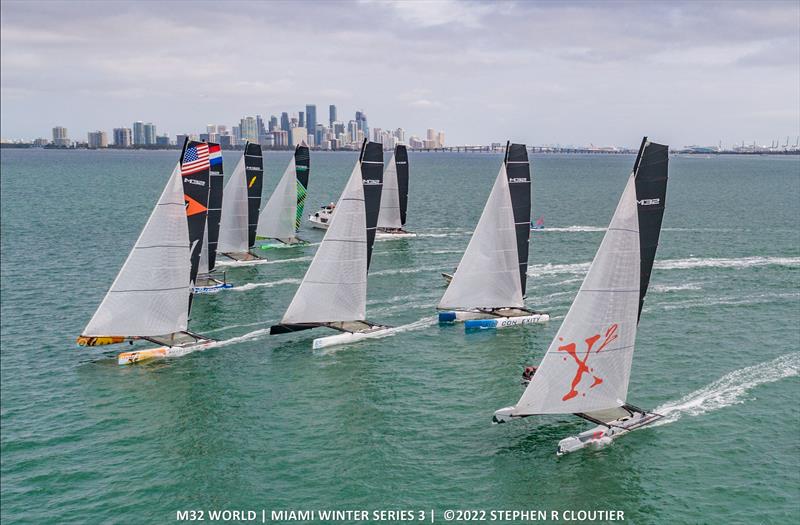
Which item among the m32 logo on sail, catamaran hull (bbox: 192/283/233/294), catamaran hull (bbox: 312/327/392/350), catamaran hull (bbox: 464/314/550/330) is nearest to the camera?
the m32 logo on sail

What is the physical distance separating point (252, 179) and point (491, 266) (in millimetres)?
33639

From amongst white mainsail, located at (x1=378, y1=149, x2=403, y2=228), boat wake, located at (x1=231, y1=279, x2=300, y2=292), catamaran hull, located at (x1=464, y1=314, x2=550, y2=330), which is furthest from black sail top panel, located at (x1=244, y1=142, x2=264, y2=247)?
catamaran hull, located at (x1=464, y1=314, x2=550, y2=330)

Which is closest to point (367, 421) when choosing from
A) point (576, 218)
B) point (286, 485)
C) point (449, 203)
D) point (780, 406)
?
point (286, 485)

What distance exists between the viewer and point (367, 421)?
36.9 meters

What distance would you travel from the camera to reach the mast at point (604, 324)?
3231 cm

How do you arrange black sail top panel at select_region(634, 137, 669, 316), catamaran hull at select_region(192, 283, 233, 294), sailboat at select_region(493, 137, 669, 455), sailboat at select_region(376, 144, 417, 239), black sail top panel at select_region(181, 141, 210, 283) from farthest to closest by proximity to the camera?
sailboat at select_region(376, 144, 417, 239) → catamaran hull at select_region(192, 283, 233, 294) → black sail top panel at select_region(181, 141, 210, 283) → sailboat at select_region(493, 137, 669, 455) → black sail top panel at select_region(634, 137, 669, 316)

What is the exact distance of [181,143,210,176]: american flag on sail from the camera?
49.0 metres

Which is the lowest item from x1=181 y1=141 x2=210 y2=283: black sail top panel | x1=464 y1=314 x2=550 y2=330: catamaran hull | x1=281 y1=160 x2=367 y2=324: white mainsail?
x1=464 y1=314 x2=550 y2=330: catamaran hull

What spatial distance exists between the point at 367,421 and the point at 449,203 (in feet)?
359

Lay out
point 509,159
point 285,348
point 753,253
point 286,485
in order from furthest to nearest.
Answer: point 753,253, point 509,159, point 285,348, point 286,485

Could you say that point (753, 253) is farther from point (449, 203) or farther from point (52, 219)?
point (52, 219)

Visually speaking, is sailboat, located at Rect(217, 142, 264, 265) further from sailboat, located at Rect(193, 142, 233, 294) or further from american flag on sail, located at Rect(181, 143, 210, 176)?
american flag on sail, located at Rect(181, 143, 210, 176)

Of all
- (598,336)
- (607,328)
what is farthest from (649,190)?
(598,336)

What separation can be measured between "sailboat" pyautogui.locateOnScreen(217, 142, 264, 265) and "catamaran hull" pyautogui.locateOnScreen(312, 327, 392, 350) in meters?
28.5
